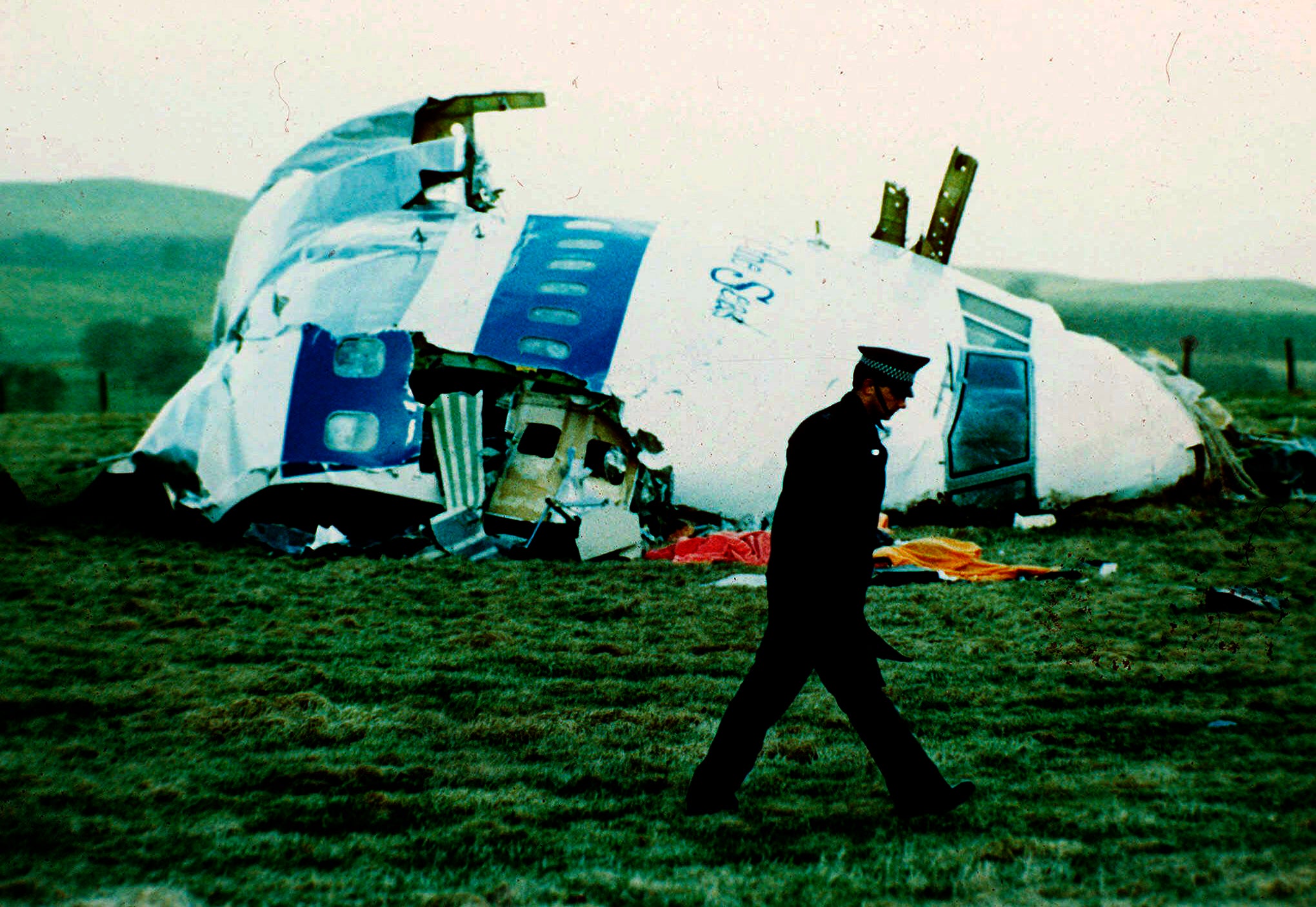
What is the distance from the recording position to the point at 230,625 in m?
8.24

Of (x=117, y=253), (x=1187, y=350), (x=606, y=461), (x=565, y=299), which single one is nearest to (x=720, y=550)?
(x=606, y=461)

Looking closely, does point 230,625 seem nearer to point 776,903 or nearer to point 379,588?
point 379,588

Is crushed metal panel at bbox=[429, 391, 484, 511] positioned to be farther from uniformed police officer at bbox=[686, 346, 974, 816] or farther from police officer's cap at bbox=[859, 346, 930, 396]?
police officer's cap at bbox=[859, 346, 930, 396]

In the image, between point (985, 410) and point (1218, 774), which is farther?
point (985, 410)

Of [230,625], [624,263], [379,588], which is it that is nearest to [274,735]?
[230,625]

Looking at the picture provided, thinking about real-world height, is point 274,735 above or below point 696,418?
A: below

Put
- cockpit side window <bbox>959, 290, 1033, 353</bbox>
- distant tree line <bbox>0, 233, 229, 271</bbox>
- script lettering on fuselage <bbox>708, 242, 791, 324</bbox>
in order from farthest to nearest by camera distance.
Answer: distant tree line <bbox>0, 233, 229, 271</bbox>
cockpit side window <bbox>959, 290, 1033, 353</bbox>
script lettering on fuselage <bbox>708, 242, 791, 324</bbox>

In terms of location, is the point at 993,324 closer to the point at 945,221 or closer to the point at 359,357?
the point at 945,221

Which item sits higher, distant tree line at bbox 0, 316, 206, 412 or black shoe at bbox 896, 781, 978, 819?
distant tree line at bbox 0, 316, 206, 412

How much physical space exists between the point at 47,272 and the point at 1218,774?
8347 centimetres

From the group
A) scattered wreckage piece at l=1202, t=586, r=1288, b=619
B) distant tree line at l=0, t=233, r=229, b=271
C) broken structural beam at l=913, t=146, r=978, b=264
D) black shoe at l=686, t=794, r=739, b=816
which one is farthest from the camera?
distant tree line at l=0, t=233, r=229, b=271

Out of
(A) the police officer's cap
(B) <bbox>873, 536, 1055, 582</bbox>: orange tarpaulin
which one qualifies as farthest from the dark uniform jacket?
(B) <bbox>873, 536, 1055, 582</bbox>: orange tarpaulin

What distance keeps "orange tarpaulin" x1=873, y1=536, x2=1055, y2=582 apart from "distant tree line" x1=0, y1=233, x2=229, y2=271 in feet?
253

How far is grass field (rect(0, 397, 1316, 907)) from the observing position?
4.15 m
